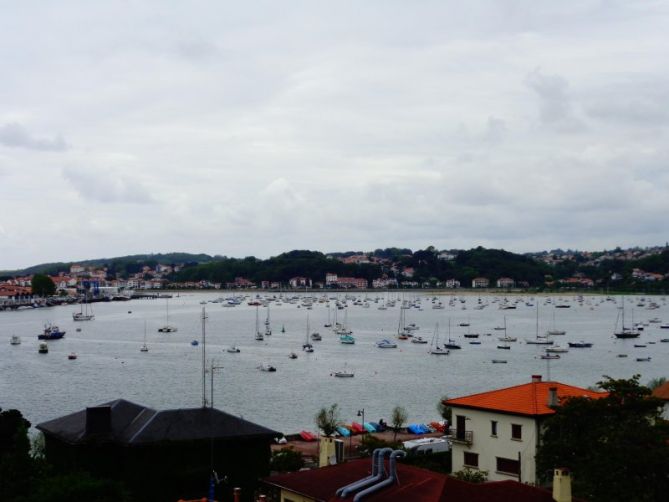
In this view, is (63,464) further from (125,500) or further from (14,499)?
(125,500)

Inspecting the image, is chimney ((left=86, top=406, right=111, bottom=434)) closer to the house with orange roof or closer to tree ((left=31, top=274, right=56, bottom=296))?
the house with orange roof

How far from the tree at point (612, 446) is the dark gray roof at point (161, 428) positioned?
5822 mm

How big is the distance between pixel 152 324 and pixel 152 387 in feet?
209

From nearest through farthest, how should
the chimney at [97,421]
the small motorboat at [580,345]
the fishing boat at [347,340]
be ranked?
the chimney at [97,421]
the small motorboat at [580,345]
the fishing boat at [347,340]

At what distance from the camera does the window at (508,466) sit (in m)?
20.3

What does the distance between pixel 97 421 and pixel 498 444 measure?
1001 centimetres

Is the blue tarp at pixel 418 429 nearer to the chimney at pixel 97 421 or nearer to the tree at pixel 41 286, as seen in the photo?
the chimney at pixel 97 421

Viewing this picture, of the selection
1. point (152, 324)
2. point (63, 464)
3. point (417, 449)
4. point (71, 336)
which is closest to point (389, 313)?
point (152, 324)

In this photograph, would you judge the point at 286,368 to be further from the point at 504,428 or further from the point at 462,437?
the point at 504,428

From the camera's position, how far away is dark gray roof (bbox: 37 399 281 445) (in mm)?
16141

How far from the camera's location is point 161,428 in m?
16.3

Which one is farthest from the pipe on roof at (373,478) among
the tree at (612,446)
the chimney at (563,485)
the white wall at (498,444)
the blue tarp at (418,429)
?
the blue tarp at (418,429)

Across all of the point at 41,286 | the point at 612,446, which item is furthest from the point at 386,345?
the point at 41,286

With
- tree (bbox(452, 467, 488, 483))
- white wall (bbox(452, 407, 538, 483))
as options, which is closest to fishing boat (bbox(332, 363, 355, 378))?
white wall (bbox(452, 407, 538, 483))
